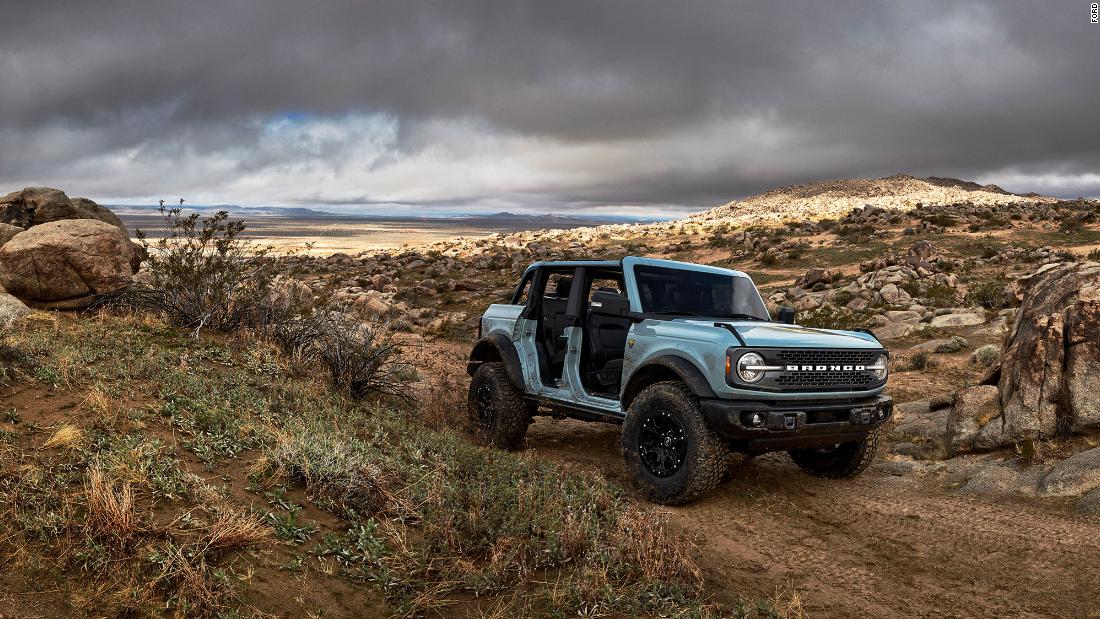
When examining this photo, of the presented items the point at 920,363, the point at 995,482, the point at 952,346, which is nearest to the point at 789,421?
the point at 995,482

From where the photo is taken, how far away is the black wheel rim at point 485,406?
842 cm

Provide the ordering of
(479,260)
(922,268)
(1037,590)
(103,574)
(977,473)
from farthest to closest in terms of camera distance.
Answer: (479,260) → (922,268) → (977,473) → (1037,590) → (103,574)

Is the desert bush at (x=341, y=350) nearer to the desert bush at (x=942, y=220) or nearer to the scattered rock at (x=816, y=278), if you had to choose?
the scattered rock at (x=816, y=278)

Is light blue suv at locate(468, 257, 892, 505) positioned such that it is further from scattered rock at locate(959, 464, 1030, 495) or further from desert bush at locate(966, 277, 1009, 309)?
desert bush at locate(966, 277, 1009, 309)

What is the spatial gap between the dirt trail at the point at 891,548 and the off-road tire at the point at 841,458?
125mm

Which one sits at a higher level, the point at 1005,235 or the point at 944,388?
the point at 1005,235

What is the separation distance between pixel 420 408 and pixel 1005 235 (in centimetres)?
3104

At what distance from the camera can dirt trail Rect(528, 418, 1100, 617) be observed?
4652 millimetres

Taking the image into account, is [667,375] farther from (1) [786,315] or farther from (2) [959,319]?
(2) [959,319]

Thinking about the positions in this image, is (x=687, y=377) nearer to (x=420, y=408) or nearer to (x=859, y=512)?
(x=859, y=512)

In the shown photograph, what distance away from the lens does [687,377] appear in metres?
6.09

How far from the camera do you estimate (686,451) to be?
239 inches

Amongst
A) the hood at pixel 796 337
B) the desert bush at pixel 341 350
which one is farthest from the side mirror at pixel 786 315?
the desert bush at pixel 341 350

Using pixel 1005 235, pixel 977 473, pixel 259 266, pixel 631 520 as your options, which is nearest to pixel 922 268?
pixel 1005 235
